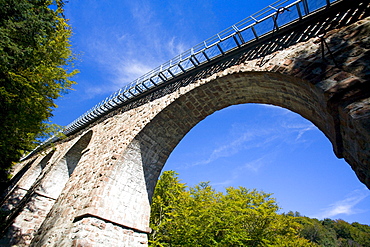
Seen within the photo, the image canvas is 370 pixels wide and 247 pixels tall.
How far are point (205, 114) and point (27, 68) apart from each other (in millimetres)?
5743

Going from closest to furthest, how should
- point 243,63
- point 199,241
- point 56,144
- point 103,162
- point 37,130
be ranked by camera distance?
point 243,63 < point 103,162 < point 37,130 < point 199,241 < point 56,144

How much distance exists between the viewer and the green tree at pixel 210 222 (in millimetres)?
9188

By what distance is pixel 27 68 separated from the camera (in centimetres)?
624

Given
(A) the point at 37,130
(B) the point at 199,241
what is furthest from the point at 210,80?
(B) the point at 199,241

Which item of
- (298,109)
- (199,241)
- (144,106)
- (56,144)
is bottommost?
(199,241)

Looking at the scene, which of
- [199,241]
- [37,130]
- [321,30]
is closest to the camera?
[321,30]

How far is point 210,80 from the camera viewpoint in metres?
5.44

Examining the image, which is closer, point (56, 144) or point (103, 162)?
point (103, 162)

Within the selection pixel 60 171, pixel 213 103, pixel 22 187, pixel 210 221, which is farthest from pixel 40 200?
pixel 213 103

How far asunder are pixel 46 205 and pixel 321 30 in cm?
1178

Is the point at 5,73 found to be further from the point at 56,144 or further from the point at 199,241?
the point at 199,241

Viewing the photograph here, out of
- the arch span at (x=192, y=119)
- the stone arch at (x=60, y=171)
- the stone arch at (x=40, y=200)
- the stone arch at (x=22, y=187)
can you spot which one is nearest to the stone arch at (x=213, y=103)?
the arch span at (x=192, y=119)

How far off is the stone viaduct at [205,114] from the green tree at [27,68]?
222 cm

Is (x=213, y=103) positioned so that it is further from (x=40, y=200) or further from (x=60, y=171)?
(x=40, y=200)
